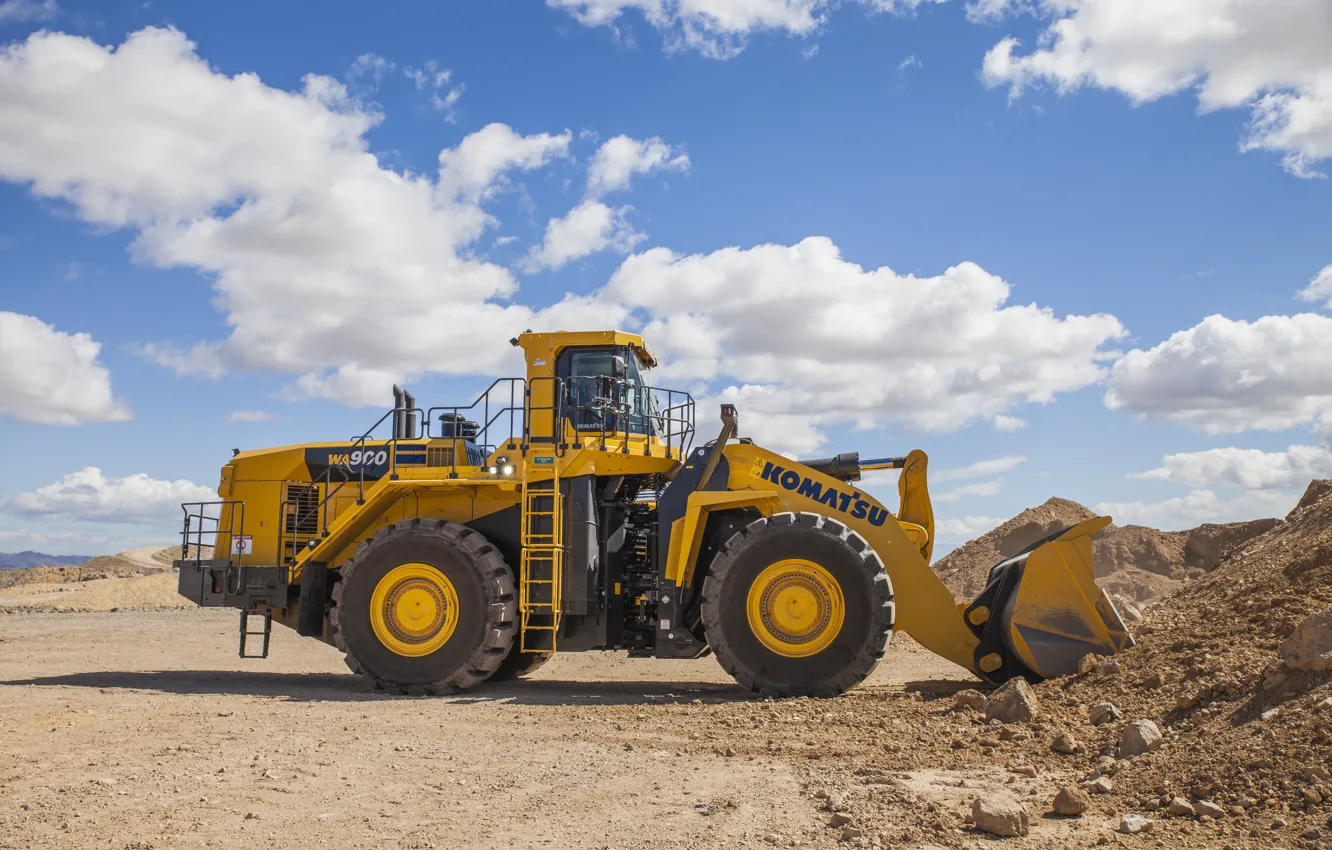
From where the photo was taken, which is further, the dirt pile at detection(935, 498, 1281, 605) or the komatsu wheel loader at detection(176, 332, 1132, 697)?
the dirt pile at detection(935, 498, 1281, 605)

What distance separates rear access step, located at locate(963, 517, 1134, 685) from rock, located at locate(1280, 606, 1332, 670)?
2.87 m

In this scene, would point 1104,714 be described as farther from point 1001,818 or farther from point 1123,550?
point 1123,550

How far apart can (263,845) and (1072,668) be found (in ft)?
25.4

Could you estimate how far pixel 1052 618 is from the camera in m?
10.6

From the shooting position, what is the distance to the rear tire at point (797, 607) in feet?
35.6

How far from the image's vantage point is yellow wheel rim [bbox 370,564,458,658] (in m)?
12.1

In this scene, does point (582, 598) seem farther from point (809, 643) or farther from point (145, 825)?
point (145, 825)

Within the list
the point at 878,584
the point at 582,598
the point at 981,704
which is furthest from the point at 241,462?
the point at 981,704

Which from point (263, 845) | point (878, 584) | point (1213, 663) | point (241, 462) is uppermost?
point (241, 462)

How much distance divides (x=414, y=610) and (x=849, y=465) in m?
5.24

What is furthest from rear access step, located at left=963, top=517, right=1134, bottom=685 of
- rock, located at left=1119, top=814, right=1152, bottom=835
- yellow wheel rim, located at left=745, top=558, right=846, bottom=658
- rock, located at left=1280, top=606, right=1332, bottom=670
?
rock, located at left=1119, top=814, right=1152, bottom=835

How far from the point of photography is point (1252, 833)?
5602 millimetres

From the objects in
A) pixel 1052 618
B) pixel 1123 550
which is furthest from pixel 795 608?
pixel 1123 550

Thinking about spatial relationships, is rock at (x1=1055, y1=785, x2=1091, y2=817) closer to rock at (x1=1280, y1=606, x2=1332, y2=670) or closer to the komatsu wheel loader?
rock at (x1=1280, y1=606, x2=1332, y2=670)
